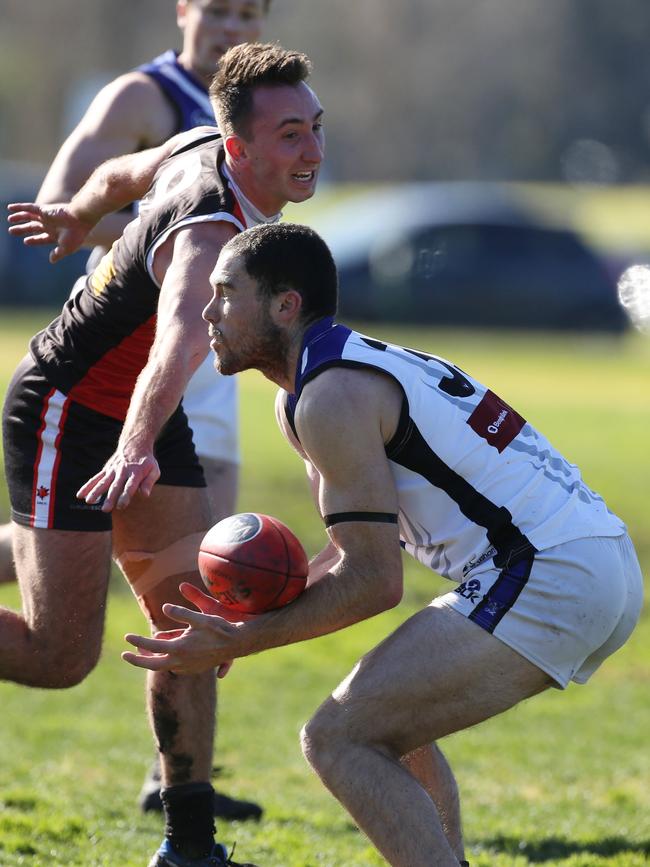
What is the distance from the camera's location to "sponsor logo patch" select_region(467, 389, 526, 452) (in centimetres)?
430

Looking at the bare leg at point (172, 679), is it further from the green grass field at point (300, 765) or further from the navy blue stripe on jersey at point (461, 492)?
the navy blue stripe on jersey at point (461, 492)

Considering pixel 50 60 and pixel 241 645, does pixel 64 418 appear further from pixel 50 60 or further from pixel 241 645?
pixel 50 60

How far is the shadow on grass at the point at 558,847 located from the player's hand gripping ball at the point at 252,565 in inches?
76.6

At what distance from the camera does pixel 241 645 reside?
4223mm

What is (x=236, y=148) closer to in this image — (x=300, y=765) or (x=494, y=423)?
(x=494, y=423)

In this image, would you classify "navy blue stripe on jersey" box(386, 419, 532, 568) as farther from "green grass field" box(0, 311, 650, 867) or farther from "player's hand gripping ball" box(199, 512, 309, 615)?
"green grass field" box(0, 311, 650, 867)

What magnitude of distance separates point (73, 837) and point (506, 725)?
3247 mm

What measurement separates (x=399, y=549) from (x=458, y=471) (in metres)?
0.28

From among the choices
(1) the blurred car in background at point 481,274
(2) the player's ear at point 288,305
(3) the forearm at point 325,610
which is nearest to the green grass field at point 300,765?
(3) the forearm at point 325,610

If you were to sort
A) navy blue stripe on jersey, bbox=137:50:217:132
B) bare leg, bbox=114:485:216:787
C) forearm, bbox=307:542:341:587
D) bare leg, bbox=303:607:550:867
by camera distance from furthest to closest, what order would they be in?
navy blue stripe on jersey, bbox=137:50:217:132
bare leg, bbox=114:485:216:787
forearm, bbox=307:542:341:587
bare leg, bbox=303:607:550:867

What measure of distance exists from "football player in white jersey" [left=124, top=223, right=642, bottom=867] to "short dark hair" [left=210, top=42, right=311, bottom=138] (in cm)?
73

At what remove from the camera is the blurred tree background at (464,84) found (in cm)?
6000

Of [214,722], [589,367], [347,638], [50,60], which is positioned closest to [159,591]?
[214,722]

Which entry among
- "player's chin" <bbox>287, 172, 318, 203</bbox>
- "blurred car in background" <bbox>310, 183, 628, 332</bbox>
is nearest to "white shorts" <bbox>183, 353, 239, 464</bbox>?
"player's chin" <bbox>287, 172, 318, 203</bbox>
